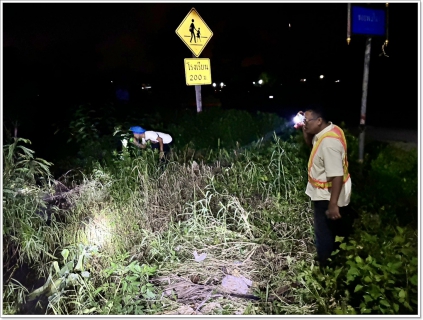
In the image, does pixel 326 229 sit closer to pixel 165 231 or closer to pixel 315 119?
pixel 315 119

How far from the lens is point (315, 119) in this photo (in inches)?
125

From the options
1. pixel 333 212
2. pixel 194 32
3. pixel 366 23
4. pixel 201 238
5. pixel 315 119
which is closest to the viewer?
pixel 333 212

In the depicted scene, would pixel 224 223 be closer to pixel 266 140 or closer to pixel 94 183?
pixel 94 183

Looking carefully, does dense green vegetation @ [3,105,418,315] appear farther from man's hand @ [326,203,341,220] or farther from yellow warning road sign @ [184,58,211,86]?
yellow warning road sign @ [184,58,211,86]

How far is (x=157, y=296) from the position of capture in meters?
3.05

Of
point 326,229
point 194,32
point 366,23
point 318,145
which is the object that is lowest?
point 326,229

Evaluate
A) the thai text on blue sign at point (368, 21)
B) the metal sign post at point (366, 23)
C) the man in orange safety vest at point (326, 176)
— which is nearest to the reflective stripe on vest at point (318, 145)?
the man in orange safety vest at point (326, 176)

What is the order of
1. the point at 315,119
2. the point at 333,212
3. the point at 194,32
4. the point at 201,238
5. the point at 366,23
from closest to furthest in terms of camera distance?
the point at 333,212
the point at 315,119
the point at 366,23
the point at 201,238
the point at 194,32

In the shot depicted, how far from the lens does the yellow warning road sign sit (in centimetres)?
570

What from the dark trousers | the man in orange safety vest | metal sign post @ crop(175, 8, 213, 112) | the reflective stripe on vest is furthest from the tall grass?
metal sign post @ crop(175, 8, 213, 112)

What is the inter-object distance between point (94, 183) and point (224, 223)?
1.42 meters

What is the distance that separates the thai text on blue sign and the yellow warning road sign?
2616 mm

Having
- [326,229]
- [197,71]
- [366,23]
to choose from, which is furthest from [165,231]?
[197,71]

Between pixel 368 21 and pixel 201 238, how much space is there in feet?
7.23
